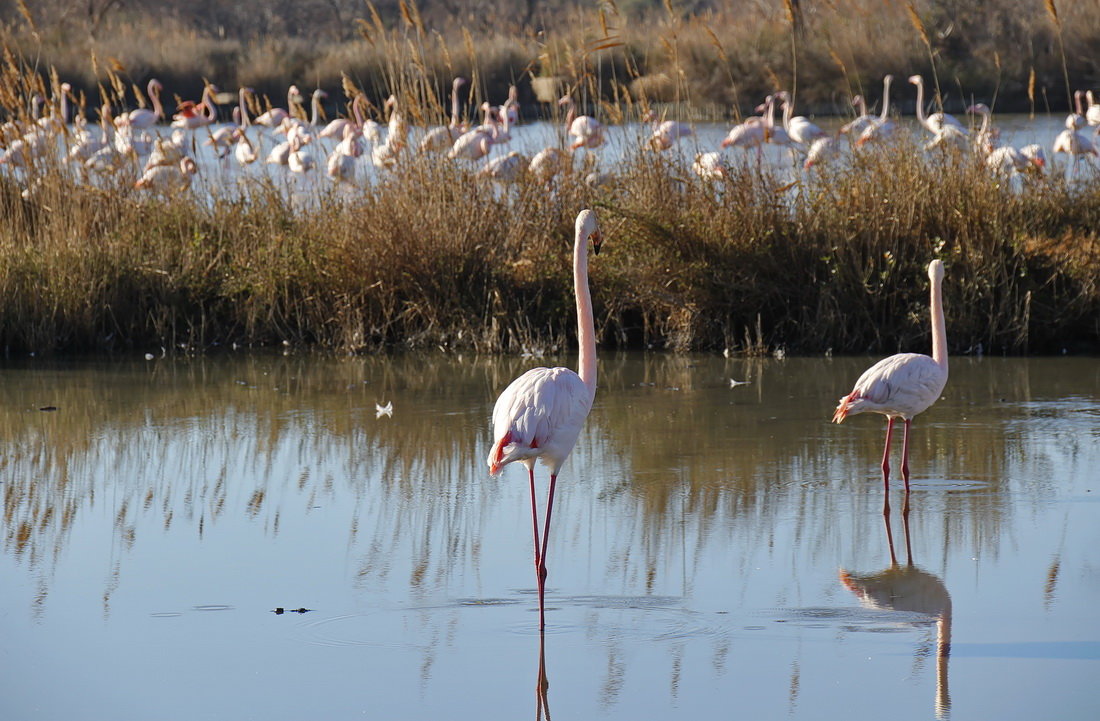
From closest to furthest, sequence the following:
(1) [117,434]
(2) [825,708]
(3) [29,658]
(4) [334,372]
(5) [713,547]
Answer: (2) [825,708] → (3) [29,658] → (5) [713,547] → (1) [117,434] → (4) [334,372]

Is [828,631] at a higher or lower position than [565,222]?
lower

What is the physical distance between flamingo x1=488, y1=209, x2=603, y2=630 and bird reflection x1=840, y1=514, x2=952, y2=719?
3.58ft

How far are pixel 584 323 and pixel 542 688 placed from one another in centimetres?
144

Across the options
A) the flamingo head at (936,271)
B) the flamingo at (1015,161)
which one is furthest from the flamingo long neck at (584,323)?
the flamingo at (1015,161)

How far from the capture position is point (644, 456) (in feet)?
21.6

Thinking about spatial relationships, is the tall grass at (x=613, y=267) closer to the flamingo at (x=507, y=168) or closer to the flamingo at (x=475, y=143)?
the flamingo at (x=507, y=168)

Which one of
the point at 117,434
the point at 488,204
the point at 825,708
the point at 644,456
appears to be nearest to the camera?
the point at 825,708

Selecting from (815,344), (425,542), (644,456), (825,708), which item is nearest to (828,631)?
(825,708)

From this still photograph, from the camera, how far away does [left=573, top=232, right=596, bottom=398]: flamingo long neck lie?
4.75m

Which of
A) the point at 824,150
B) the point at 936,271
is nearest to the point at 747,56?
the point at 824,150

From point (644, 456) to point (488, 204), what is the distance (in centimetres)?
356

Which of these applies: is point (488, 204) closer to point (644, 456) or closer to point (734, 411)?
point (734, 411)

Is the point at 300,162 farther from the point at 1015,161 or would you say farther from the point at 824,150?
the point at 1015,161

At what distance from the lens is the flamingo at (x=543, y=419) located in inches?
175
